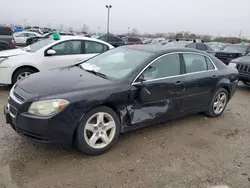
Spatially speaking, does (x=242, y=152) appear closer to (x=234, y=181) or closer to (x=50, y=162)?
(x=234, y=181)

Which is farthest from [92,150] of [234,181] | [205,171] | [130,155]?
[234,181]

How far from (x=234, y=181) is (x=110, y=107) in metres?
1.86

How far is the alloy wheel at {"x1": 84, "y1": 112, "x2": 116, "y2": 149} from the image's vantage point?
3.13 metres

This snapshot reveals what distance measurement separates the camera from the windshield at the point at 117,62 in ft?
12.0

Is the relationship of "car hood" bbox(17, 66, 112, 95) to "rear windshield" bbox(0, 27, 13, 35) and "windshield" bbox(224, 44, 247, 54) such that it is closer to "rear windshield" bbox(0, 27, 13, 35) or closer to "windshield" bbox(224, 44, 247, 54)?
"rear windshield" bbox(0, 27, 13, 35)

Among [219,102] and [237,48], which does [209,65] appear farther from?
[237,48]

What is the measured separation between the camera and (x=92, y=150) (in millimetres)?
3158

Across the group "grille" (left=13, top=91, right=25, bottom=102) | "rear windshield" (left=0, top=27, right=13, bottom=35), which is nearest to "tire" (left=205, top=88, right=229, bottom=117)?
"grille" (left=13, top=91, right=25, bottom=102)

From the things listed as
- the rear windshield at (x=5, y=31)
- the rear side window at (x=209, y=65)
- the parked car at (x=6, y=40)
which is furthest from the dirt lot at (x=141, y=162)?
the rear windshield at (x=5, y=31)

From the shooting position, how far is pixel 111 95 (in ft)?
10.5

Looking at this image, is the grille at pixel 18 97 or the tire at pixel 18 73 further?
the tire at pixel 18 73

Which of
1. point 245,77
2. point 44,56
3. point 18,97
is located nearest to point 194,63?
point 18,97

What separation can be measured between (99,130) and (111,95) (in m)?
0.51

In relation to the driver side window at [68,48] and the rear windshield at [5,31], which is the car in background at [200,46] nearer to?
the driver side window at [68,48]
